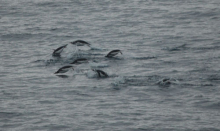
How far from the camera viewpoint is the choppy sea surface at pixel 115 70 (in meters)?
12.4

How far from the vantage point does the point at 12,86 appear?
50.8 ft

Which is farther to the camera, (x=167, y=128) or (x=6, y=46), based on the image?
(x=6, y=46)

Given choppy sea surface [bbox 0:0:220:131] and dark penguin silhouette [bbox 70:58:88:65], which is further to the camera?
dark penguin silhouette [bbox 70:58:88:65]

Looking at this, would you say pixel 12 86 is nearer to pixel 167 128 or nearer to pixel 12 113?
pixel 12 113

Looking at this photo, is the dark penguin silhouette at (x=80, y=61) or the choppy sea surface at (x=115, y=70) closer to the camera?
the choppy sea surface at (x=115, y=70)

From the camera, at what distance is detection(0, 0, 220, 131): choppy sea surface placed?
12391 mm

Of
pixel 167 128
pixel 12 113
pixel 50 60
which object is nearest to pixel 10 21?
pixel 50 60

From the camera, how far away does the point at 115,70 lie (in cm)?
1691

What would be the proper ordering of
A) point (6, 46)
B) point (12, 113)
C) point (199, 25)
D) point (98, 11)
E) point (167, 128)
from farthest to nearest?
point (98, 11) < point (199, 25) < point (6, 46) < point (12, 113) < point (167, 128)

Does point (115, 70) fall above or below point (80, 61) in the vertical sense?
below

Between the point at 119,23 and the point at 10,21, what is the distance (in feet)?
20.8

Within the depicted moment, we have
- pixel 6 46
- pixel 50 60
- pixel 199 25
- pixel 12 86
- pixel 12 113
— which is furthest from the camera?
pixel 199 25

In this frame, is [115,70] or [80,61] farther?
[80,61]

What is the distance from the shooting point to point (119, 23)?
87.3 ft
